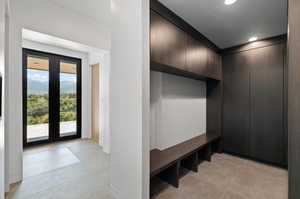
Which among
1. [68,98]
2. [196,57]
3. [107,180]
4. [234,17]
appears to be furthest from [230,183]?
[68,98]

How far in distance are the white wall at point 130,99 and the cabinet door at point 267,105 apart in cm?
258

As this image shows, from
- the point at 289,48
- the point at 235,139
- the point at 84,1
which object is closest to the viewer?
the point at 289,48

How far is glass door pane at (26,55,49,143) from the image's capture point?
3402mm

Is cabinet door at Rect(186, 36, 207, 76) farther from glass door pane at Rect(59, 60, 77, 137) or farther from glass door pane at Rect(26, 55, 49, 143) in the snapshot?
glass door pane at Rect(26, 55, 49, 143)

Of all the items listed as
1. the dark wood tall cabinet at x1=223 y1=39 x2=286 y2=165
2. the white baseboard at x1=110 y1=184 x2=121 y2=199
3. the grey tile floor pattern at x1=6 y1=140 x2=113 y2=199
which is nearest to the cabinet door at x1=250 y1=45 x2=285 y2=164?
the dark wood tall cabinet at x1=223 y1=39 x2=286 y2=165

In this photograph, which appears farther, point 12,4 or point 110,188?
point 12,4

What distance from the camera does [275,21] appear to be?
6.84ft

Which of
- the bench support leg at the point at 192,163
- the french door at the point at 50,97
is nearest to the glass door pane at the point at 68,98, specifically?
the french door at the point at 50,97

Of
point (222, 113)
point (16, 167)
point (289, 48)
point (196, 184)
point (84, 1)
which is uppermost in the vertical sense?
point (84, 1)

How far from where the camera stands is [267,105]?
8.64 feet

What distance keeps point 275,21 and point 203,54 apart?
1127mm

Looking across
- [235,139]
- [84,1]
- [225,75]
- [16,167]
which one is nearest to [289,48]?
[225,75]

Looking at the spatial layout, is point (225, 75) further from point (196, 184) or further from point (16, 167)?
point (16, 167)

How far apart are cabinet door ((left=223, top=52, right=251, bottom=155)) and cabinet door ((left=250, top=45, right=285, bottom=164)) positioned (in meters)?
0.12
